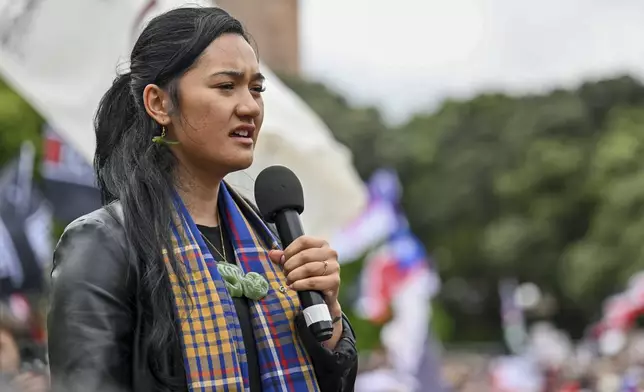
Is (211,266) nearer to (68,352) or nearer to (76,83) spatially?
(68,352)

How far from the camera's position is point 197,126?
266 centimetres

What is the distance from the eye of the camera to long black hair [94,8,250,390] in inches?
97.6

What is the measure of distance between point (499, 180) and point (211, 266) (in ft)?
161

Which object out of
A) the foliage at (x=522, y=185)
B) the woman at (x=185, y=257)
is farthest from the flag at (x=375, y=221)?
the foliage at (x=522, y=185)

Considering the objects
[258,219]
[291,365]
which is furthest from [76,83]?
[291,365]

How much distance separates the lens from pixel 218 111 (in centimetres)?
264

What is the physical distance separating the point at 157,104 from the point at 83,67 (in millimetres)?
2837

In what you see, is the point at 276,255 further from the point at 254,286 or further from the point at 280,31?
the point at 280,31

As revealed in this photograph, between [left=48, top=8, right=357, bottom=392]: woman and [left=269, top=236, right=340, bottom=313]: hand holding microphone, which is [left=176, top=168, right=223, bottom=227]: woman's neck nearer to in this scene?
[left=48, top=8, right=357, bottom=392]: woman

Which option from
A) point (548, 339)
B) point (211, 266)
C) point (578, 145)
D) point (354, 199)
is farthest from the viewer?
point (578, 145)

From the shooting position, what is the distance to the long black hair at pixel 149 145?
→ 2479mm

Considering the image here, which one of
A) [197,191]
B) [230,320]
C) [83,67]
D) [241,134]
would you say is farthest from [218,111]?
[83,67]

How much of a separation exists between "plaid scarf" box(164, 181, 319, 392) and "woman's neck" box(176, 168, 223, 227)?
5 centimetres

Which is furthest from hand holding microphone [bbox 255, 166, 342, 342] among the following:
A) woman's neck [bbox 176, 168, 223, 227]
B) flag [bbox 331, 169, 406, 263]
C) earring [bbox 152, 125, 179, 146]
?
flag [bbox 331, 169, 406, 263]
